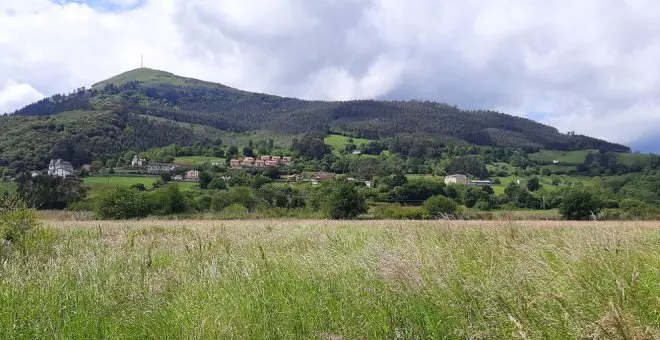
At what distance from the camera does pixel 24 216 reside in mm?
9625

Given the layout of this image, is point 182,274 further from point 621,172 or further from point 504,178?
point 621,172

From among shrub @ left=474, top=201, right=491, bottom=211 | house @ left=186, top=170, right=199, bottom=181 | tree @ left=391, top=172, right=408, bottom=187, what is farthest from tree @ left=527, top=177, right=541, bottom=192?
house @ left=186, top=170, right=199, bottom=181

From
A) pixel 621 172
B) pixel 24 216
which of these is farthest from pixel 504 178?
pixel 24 216

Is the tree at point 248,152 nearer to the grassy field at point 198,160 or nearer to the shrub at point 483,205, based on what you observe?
the grassy field at point 198,160

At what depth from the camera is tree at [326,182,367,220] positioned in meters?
52.3

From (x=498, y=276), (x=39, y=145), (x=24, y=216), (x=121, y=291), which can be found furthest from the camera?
(x=39, y=145)

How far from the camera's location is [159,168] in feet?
405

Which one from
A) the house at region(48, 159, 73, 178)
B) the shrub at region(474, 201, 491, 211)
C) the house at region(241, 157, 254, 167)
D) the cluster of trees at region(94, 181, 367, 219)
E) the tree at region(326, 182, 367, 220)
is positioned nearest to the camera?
the cluster of trees at region(94, 181, 367, 219)

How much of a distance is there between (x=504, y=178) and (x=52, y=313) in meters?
134

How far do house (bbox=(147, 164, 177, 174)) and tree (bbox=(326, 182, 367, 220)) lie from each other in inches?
2991

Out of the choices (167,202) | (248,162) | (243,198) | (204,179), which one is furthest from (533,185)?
(248,162)

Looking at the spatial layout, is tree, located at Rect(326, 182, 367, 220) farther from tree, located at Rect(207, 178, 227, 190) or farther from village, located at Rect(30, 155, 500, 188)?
tree, located at Rect(207, 178, 227, 190)

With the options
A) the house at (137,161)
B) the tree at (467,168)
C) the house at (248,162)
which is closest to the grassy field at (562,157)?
the tree at (467,168)

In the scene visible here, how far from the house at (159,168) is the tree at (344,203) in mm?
75972
